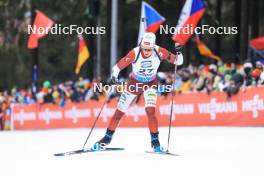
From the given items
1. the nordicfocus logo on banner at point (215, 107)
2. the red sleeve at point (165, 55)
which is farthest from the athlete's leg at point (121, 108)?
the nordicfocus logo on banner at point (215, 107)

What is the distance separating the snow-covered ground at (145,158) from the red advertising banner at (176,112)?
195 cm

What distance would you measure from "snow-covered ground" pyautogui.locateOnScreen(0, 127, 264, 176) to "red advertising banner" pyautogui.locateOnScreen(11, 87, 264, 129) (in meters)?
1.95

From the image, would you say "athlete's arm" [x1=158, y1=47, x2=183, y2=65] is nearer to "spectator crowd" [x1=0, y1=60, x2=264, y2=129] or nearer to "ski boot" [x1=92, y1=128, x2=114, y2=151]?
"ski boot" [x1=92, y1=128, x2=114, y2=151]

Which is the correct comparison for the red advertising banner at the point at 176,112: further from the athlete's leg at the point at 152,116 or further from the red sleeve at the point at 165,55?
the athlete's leg at the point at 152,116

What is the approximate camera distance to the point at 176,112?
58.1 ft

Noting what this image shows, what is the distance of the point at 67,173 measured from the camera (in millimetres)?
8180

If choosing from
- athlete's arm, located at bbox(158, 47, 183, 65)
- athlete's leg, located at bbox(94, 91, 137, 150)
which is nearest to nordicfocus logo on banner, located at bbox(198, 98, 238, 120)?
athlete's arm, located at bbox(158, 47, 183, 65)

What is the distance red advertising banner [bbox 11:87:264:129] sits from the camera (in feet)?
52.1

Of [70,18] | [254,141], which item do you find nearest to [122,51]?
[70,18]

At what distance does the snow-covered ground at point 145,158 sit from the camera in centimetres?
827

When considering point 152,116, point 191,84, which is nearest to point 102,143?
point 152,116

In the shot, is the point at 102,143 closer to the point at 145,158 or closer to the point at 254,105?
the point at 145,158

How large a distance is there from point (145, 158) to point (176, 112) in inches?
320

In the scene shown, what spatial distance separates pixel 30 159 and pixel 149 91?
2327 millimetres
